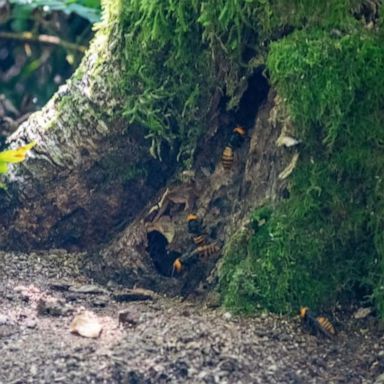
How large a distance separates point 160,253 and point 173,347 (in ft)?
2.48

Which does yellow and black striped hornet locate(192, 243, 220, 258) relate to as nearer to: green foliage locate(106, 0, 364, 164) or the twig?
→ green foliage locate(106, 0, 364, 164)

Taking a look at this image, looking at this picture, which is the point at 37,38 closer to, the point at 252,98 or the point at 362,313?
the point at 252,98

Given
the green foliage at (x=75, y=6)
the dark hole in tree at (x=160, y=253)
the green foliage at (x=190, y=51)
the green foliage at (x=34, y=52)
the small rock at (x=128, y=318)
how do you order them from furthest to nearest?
the green foliage at (x=34, y=52) → the green foliage at (x=75, y=6) → the dark hole in tree at (x=160, y=253) → the green foliage at (x=190, y=51) → the small rock at (x=128, y=318)

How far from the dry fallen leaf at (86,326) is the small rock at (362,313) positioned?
857 millimetres

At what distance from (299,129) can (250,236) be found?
416 millimetres

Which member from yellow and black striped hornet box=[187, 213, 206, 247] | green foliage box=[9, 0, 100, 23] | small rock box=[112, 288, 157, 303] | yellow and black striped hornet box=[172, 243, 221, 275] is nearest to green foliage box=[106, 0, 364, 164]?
yellow and black striped hornet box=[187, 213, 206, 247]

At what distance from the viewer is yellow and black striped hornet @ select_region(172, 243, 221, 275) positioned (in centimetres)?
296

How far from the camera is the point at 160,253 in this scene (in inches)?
126

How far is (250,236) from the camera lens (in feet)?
9.23

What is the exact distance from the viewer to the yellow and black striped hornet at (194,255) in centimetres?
296

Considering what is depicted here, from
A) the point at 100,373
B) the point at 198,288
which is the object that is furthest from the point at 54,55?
the point at 100,373

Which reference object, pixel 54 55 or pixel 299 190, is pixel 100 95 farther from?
pixel 54 55

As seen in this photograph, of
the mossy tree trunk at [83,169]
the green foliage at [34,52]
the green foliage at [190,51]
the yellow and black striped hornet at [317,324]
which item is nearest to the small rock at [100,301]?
the mossy tree trunk at [83,169]

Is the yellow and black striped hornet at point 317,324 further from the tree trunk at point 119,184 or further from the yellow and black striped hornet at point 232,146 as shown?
the yellow and black striped hornet at point 232,146
